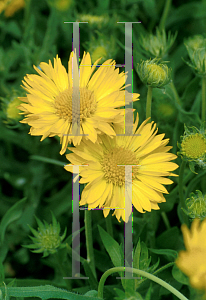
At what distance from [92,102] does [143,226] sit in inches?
11.7

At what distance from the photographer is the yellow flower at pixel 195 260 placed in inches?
14.6

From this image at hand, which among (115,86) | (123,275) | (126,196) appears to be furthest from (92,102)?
(123,275)

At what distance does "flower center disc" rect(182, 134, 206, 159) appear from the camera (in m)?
0.64

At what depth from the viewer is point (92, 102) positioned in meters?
0.67

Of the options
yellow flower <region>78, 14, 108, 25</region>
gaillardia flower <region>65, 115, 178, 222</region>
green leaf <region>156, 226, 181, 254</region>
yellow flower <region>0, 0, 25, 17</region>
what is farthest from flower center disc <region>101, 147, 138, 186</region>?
yellow flower <region>0, 0, 25, 17</region>

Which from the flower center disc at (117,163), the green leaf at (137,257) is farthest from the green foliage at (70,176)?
the flower center disc at (117,163)

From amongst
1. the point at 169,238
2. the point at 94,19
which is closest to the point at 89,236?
the point at 169,238

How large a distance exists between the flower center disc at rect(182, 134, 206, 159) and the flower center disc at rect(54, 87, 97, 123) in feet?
0.65

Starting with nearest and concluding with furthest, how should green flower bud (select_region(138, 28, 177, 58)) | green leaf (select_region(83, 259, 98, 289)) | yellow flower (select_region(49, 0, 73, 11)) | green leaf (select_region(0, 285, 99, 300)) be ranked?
green leaf (select_region(0, 285, 99, 300)) → green leaf (select_region(83, 259, 98, 289)) → green flower bud (select_region(138, 28, 177, 58)) → yellow flower (select_region(49, 0, 73, 11))

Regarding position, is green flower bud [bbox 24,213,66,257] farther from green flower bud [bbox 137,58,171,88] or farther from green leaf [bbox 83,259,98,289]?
green flower bud [bbox 137,58,171,88]

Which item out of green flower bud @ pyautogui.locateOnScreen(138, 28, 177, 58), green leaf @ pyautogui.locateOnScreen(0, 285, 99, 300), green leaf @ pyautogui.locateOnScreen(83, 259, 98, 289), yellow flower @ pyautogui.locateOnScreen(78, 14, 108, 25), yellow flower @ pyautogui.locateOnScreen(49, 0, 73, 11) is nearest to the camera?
green leaf @ pyautogui.locateOnScreen(0, 285, 99, 300)

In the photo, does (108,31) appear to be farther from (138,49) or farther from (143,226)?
(143,226)

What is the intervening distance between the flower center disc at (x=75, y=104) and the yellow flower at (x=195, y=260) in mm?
324

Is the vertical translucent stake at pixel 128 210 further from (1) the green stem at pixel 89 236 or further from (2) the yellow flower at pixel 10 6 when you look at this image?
(2) the yellow flower at pixel 10 6
